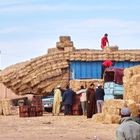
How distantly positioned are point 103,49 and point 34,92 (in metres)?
4.75

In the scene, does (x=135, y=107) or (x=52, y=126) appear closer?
(x=135, y=107)

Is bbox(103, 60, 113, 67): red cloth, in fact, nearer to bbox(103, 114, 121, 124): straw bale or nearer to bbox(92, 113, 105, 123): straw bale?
bbox(92, 113, 105, 123): straw bale

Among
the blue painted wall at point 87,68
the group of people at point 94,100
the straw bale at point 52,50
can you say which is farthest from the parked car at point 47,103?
the group of people at point 94,100

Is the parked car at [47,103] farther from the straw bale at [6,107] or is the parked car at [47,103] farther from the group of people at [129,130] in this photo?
the group of people at [129,130]

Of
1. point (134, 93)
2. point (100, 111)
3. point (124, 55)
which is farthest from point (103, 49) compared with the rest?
point (134, 93)

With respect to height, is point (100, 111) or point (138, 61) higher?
point (138, 61)

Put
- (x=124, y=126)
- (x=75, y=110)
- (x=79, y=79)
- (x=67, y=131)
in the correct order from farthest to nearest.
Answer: (x=79, y=79)
(x=75, y=110)
(x=67, y=131)
(x=124, y=126)

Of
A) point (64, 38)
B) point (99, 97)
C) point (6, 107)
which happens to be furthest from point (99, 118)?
point (64, 38)

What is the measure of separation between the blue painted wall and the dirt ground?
9350 millimetres

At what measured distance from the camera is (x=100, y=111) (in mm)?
28281

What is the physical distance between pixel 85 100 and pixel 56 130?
308 inches

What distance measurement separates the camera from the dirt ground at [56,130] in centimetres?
1983

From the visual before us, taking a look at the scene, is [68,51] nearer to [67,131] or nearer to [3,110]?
[3,110]

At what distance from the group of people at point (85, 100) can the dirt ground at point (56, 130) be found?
1.57 m
